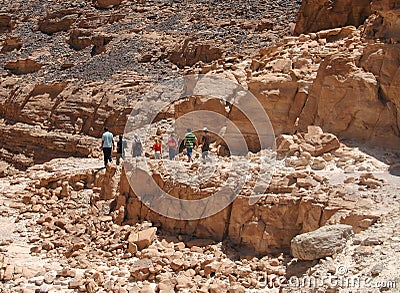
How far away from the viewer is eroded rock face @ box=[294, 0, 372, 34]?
55.6 feet

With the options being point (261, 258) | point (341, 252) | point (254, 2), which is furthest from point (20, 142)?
point (341, 252)

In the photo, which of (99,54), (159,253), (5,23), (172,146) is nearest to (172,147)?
(172,146)

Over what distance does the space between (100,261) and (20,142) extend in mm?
13098

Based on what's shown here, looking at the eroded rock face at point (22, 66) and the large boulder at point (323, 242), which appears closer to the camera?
the large boulder at point (323, 242)

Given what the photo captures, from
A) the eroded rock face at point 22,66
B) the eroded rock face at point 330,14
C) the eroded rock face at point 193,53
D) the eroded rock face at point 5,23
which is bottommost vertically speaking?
the eroded rock face at point 22,66

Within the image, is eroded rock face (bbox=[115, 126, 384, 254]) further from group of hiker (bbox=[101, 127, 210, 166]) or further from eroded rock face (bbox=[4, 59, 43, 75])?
eroded rock face (bbox=[4, 59, 43, 75])

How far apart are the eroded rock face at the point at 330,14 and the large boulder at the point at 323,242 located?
986 cm

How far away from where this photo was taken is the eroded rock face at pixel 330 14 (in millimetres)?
16938

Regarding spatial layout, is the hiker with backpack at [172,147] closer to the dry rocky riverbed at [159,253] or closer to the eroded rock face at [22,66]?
the dry rocky riverbed at [159,253]

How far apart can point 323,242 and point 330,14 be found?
11.0 meters

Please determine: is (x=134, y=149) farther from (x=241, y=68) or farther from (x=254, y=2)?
(x=254, y=2)

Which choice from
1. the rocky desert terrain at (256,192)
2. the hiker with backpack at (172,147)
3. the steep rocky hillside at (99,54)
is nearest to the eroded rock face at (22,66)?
the steep rocky hillside at (99,54)

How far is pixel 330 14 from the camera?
1758 cm

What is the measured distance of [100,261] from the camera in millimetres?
10672
